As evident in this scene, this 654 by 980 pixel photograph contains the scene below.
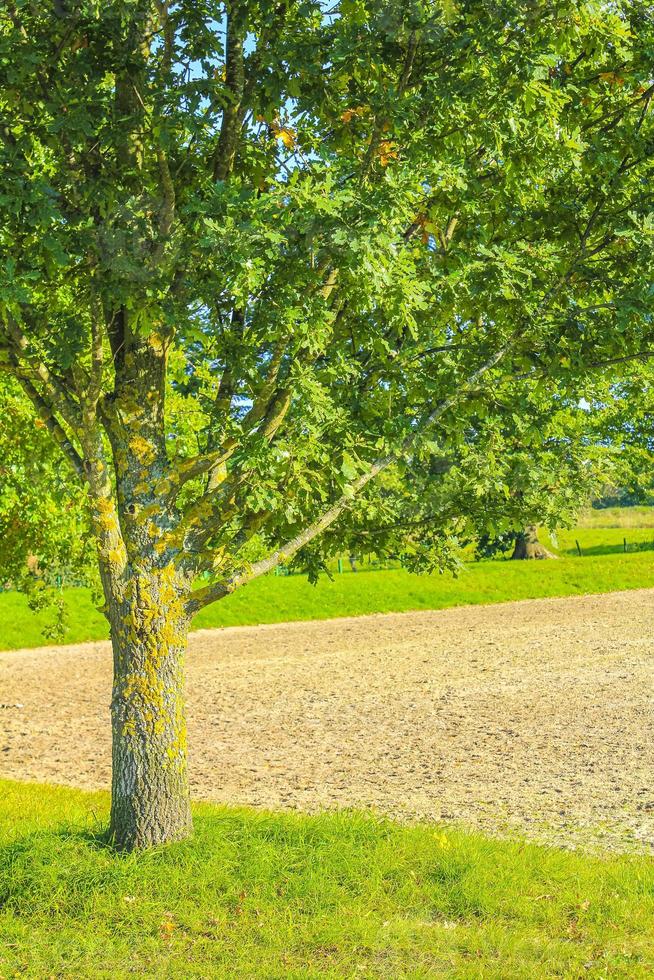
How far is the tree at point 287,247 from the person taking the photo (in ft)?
21.4

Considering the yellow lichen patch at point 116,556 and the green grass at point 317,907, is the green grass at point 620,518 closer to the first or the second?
the green grass at point 317,907

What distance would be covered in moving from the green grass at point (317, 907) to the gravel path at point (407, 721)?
2031 millimetres

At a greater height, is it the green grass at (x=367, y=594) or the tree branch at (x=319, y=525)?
the tree branch at (x=319, y=525)

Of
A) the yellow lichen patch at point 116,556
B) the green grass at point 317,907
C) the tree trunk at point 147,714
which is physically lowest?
the green grass at point 317,907

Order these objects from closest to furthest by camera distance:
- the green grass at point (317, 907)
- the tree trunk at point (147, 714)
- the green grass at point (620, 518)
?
the green grass at point (317, 907) → the tree trunk at point (147, 714) → the green grass at point (620, 518)

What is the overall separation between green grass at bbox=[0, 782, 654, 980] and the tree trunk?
0.30m

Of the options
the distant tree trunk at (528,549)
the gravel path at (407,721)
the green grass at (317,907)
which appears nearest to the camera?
the green grass at (317,907)

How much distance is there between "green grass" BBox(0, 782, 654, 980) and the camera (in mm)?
6172

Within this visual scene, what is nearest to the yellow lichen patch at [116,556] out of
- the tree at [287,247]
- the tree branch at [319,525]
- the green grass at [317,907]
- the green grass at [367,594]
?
the tree at [287,247]

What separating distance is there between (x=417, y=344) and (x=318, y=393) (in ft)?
5.79

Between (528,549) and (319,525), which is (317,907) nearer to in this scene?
(319,525)

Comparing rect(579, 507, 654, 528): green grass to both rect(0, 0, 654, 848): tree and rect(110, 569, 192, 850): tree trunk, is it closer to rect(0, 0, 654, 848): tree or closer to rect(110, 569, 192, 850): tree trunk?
rect(0, 0, 654, 848): tree

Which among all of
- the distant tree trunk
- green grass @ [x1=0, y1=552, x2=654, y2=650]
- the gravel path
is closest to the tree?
the gravel path

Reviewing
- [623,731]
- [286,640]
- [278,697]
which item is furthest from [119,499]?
[286,640]
